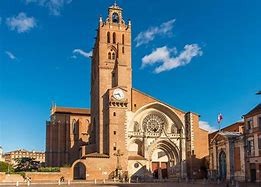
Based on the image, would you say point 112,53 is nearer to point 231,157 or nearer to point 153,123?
point 153,123

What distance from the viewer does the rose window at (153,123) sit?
73.0m

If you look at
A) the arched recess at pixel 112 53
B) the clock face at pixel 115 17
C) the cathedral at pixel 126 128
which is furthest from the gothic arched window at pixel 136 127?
the clock face at pixel 115 17

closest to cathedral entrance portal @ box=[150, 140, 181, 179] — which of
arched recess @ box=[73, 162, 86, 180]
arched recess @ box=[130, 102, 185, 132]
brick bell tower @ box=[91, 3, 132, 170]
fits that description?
arched recess @ box=[130, 102, 185, 132]

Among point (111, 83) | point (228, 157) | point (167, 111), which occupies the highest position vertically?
point (111, 83)

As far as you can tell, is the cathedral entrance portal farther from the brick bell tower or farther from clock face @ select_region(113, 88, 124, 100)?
clock face @ select_region(113, 88, 124, 100)

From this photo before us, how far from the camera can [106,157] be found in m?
65.1

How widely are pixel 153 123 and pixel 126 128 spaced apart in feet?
22.6

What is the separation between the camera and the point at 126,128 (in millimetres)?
68875

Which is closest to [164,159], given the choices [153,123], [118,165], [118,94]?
[153,123]

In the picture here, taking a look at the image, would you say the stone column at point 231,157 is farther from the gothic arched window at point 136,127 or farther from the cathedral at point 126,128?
the gothic arched window at point 136,127

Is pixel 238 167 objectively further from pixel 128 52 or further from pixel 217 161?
pixel 128 52

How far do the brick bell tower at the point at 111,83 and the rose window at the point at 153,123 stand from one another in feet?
15.0

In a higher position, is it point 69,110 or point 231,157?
point 69,110

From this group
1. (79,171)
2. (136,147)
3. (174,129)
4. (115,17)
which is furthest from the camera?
(115,17)
